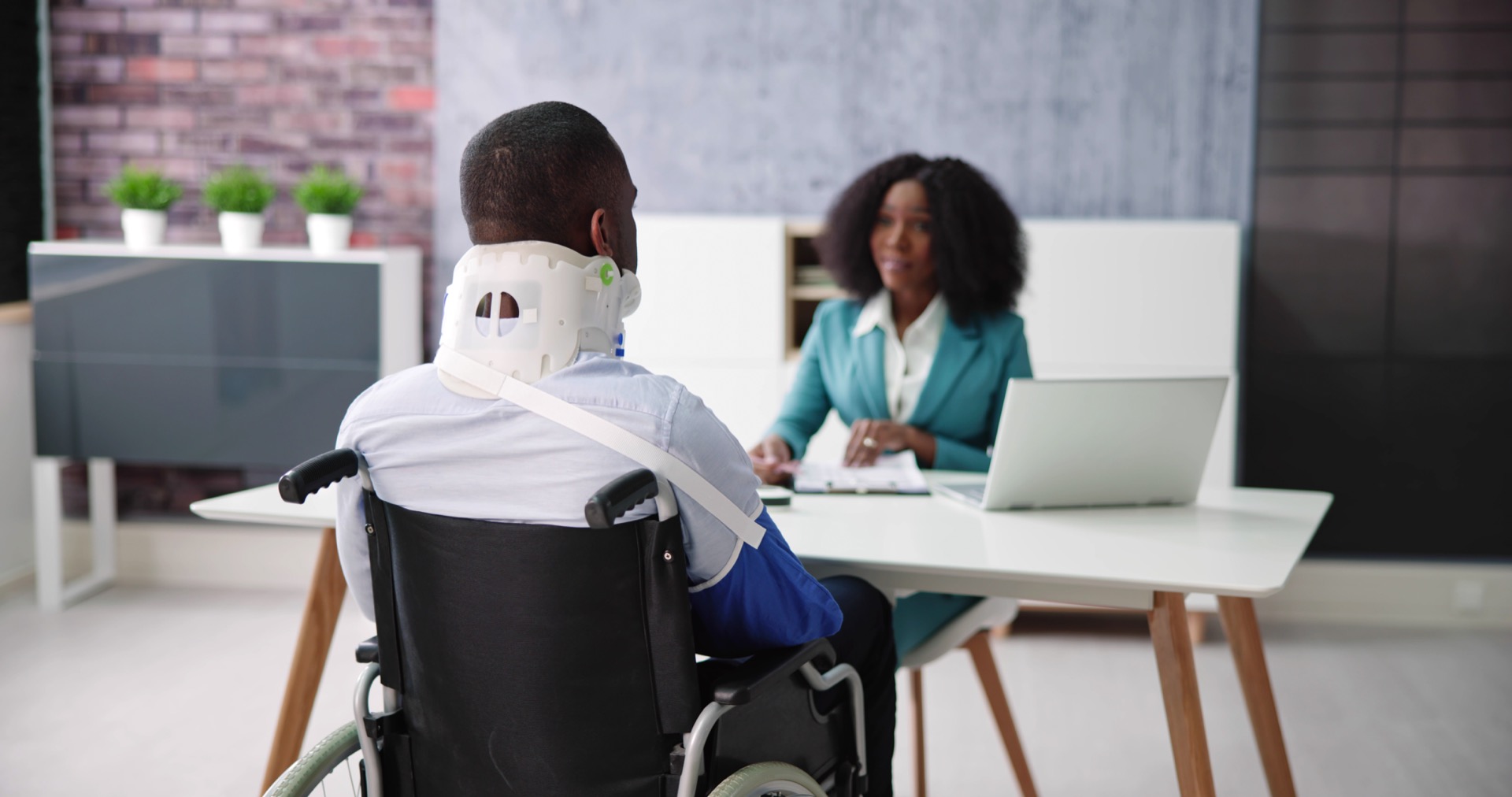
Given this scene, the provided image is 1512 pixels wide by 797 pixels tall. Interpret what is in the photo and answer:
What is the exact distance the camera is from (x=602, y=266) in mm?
1411

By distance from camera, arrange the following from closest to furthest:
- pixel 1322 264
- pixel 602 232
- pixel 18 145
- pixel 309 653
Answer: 1. pixel 602 232
2. pixel 309 653
3. pixel 1322 264
4. pixel 18 145

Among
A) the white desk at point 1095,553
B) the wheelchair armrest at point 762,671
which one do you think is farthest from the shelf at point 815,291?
the wheelchair armrest at point 762,671

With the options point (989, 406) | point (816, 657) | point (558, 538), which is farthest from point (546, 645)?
point (989, 406)

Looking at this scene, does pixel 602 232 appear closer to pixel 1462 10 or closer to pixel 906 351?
pixel 906 351

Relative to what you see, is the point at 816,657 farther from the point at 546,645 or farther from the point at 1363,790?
the point at 1363,790

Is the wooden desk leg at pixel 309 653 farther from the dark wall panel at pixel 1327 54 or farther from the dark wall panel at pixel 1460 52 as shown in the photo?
the dark wall panel at pixel 1460 52

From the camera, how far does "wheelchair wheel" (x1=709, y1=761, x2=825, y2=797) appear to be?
1408mm

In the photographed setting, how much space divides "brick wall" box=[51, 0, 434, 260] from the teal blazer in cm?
210

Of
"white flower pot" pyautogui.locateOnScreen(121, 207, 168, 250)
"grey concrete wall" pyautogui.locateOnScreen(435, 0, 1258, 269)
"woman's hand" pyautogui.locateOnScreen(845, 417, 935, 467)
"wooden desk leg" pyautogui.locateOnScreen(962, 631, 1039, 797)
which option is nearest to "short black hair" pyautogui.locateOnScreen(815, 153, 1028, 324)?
"woman's hand" pyautogui.locateOnScreen(845, 417, 935, 467)

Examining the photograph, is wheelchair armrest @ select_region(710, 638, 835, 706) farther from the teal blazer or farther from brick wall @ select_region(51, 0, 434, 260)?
brick wall @ select_region(51, 0, 434, 260)

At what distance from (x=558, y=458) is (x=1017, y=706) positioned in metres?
2.42

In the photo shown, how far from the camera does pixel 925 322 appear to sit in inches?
114

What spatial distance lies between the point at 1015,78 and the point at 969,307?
5.33ft

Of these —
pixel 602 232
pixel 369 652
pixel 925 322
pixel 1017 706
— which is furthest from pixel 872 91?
pixel 369 652
